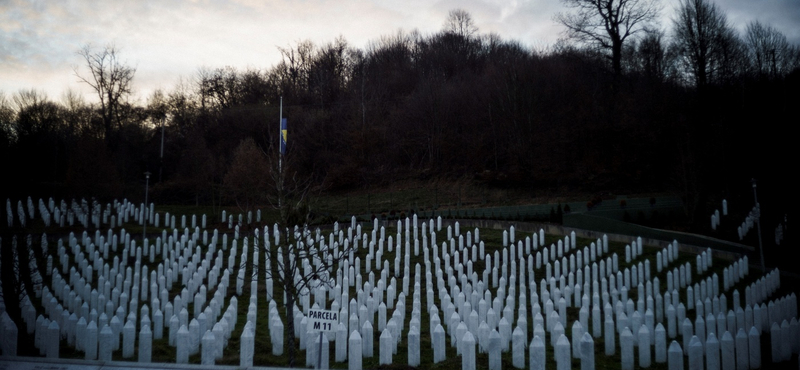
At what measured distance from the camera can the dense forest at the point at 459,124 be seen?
3089 cm

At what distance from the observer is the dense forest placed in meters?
30.9

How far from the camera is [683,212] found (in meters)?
28.8

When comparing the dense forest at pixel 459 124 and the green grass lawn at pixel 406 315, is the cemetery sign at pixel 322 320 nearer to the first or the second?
the green grass lawn at pixel 406 315

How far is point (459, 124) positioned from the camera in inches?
1827

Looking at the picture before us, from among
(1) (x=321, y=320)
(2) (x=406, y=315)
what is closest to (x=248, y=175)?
(2) (x=406, y=315)

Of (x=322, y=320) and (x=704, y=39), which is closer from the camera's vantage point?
(x=322, y=320)

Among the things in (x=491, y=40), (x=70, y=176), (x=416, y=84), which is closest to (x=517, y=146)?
(x=416, y=84)

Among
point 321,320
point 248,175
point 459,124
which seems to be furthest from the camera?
point 459,124

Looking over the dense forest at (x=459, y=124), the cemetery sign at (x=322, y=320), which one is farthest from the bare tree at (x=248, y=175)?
the cemetery sign at (x=322, y=320)

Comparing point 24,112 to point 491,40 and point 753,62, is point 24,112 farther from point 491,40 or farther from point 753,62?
point 753,62

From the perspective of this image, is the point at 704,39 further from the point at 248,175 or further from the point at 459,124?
the point at 248,175


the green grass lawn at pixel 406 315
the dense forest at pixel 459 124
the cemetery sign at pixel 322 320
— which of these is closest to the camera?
the cemetery sign at pixel 322 320

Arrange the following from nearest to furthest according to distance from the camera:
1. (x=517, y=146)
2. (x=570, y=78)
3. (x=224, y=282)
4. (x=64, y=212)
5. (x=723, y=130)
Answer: (x=224, y=282) < (x=64, y=212) < (x=723, y=130) < (x=517, y=146) < (x=570, y=78)

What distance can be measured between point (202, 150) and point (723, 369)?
39.7m
